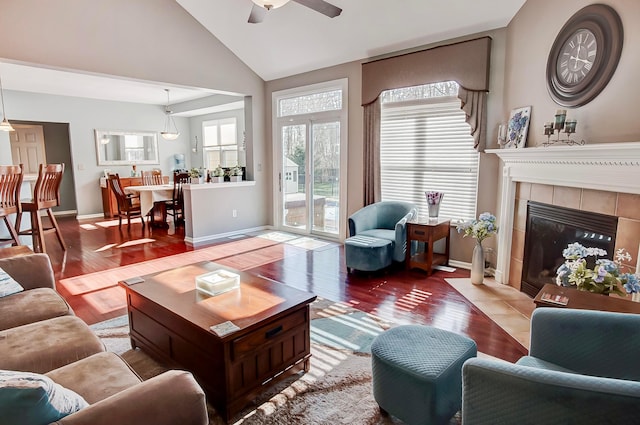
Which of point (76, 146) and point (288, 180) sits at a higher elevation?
point (76, 146)

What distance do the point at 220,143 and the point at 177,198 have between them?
Answer: 9.75 feet

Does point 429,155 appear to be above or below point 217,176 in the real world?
above

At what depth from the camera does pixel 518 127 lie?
138 inches

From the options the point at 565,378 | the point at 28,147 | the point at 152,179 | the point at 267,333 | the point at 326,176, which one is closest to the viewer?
the point at 565,378

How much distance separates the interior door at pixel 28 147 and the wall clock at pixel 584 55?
10.2 m

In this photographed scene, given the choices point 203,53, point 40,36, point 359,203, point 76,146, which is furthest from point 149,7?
point 76,146

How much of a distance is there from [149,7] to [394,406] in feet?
17.8

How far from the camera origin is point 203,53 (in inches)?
212

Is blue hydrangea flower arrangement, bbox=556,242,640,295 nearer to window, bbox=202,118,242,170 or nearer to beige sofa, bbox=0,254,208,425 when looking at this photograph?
beige sofa, bbox=0,254,208,425

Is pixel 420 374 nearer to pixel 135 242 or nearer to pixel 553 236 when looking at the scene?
pixel 553 236

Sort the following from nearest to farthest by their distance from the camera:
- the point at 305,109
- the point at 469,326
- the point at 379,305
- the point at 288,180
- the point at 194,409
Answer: the point at 194,409 < the point at 469,326 < the point at 379,305 < the point at 305,109 < the point at 288,180

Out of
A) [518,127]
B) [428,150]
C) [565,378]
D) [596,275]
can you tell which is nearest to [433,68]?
[428,150]

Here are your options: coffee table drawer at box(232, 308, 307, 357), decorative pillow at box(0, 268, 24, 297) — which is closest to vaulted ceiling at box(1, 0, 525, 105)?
decorative pillow at box(0, 268, 24, 297)

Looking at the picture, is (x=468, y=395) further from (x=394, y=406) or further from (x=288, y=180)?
(x=288, y=180)
